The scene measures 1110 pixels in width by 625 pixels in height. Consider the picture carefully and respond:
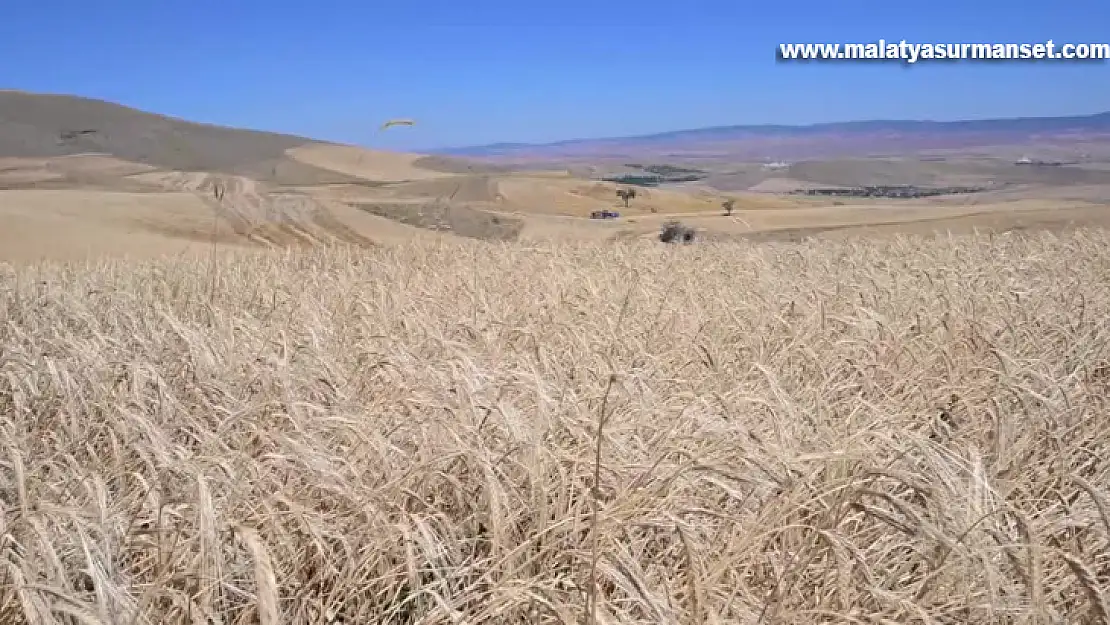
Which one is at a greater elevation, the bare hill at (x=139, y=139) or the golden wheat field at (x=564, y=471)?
the bare hill at (x=139, y=139)

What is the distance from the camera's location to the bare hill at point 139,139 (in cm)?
6519

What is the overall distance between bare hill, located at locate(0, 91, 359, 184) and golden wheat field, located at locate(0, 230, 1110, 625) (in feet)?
191

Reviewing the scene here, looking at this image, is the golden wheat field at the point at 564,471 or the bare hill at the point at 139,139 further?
the bare hill at the point at 139,139

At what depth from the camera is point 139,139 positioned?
2859 inches

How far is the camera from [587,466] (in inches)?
64.4

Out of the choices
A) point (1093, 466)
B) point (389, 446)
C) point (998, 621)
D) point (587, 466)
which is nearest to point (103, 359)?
point (389, 446)

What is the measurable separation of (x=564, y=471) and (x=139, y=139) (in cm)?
8161

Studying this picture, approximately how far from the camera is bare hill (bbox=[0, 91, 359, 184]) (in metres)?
65.2

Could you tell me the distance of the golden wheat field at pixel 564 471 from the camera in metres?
1.26

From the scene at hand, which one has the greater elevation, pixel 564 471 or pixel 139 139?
pixel 139 139

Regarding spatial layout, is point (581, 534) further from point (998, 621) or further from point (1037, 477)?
point (1037, 477)

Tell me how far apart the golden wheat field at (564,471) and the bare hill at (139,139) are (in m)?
58.1

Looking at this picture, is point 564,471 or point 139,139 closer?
point 564,471

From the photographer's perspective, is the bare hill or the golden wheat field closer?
the golden wheat field
